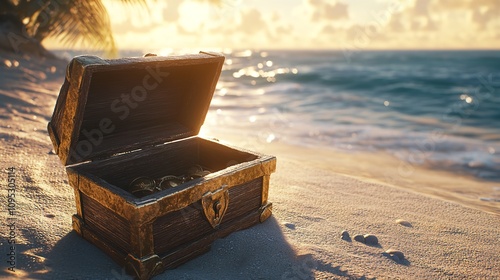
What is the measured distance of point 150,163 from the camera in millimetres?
2977

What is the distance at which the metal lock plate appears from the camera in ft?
7.53

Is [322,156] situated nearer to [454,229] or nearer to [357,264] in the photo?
[454,229]

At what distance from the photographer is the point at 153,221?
79.8 inches

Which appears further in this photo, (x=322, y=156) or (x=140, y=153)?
(x=322, y=156)

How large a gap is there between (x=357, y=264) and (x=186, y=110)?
1766 millimetres

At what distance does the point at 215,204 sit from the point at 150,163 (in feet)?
2.87

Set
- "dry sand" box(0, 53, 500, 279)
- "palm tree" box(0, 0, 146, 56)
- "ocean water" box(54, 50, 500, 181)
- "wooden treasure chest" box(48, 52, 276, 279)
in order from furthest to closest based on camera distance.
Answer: "palm tree" box(0, 0, 146, 56), "ocean water" box(54, 50, 500, 181), "dry sand" box(0, 53, 500, 279), "wooden treasure chest" box(48, 52, 276, 279)

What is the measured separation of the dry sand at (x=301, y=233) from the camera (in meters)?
2.28

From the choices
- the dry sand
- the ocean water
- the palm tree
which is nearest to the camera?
the dry sand

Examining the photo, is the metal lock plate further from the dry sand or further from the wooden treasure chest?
the dry sand

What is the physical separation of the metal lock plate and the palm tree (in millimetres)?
7629

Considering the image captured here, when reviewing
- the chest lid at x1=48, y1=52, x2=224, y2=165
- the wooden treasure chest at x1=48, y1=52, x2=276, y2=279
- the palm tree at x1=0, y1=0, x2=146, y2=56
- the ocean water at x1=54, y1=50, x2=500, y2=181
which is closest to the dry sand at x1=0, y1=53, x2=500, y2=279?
the wooden treasure chest at x1=48, y1=52, x2=276, y2=279

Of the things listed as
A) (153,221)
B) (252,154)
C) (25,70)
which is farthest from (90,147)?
(25,70)

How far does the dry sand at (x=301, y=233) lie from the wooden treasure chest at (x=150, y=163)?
0.51 ft
